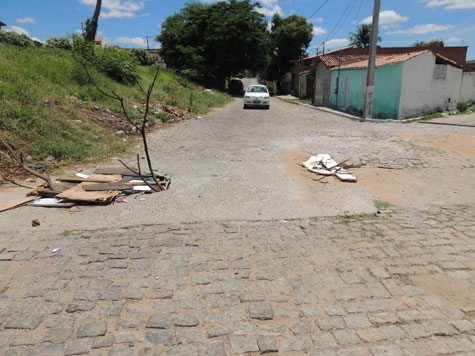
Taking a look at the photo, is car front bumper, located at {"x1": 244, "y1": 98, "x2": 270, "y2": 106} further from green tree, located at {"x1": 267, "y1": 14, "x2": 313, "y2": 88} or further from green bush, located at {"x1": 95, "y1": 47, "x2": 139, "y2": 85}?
green tree, located at {"x1": 267, "y1": 14, "x2": 313, "y2": 88}

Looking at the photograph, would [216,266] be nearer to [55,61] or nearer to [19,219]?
[19,219]

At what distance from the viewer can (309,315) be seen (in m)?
2.83

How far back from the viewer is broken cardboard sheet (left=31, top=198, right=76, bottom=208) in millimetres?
5277

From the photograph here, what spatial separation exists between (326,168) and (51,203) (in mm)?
5281

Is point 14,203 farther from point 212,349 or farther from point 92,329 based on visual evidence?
point 212,349

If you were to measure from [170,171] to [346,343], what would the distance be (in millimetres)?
5563

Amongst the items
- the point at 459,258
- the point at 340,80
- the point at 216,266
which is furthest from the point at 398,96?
the point at 216,266

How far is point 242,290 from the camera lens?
3.17 m

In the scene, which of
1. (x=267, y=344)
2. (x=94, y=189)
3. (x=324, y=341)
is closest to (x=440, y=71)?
(x=94, y=189)

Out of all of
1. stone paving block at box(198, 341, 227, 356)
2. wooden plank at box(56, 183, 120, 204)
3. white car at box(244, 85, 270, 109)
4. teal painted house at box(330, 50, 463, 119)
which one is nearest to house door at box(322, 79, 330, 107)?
teal painted house at box(330, 50, 463, 119)

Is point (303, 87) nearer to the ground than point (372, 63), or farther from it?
nearer to the ground

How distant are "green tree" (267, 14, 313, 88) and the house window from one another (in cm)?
2840

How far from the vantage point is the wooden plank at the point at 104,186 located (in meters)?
5.79

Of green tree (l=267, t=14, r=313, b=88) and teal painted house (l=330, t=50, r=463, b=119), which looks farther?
green tree (l=267, t=14, r=313, b=88)
